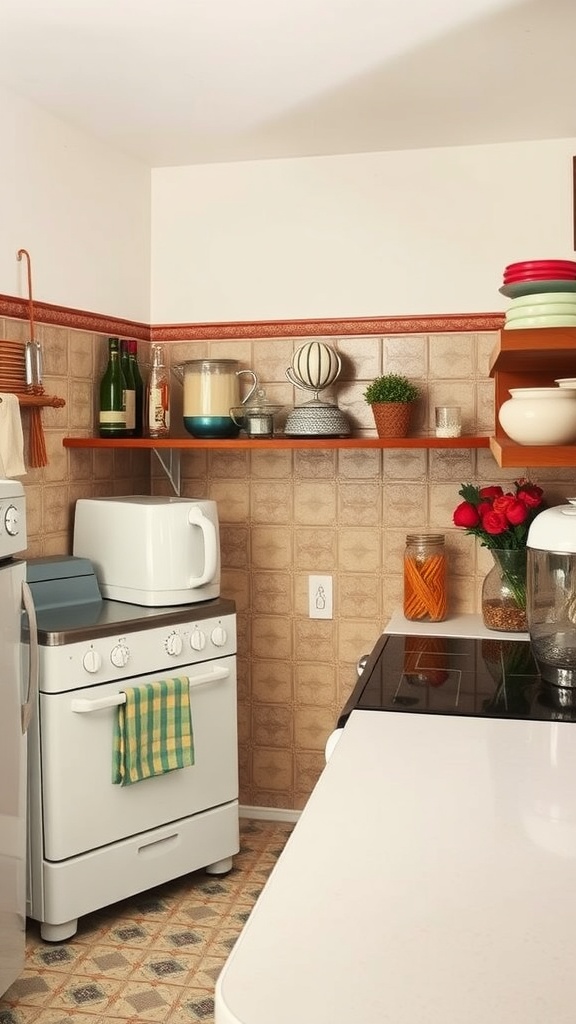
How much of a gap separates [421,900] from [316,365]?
2217 millimetres

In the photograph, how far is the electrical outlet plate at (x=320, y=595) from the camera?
338 centimetres

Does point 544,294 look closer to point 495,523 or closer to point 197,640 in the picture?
point 495,523

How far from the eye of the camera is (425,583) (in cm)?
301

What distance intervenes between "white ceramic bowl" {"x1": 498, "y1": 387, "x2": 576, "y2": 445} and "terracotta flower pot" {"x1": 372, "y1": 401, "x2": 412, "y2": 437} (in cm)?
98

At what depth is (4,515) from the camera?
7.25ft

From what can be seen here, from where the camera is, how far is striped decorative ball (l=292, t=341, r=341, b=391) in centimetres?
316

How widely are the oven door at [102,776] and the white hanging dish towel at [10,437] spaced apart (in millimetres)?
591

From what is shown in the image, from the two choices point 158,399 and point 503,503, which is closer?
point 503,503

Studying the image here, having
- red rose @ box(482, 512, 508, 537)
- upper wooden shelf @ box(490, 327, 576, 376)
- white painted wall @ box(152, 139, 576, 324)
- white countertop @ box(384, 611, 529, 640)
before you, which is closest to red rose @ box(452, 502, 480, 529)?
red rose @ box(482, 512, 508, 537)

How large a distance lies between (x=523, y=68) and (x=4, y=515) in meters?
1.63

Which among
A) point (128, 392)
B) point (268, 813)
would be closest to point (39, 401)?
point (128, 392)

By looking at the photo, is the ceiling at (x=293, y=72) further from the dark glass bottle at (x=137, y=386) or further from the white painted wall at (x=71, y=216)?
the dark glass bottle at (x=137, y=386)

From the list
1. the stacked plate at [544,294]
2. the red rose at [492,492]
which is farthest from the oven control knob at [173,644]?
the stacked plate at [544,294]

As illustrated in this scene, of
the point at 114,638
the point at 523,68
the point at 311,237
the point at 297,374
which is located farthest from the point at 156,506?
the point at 523,68
